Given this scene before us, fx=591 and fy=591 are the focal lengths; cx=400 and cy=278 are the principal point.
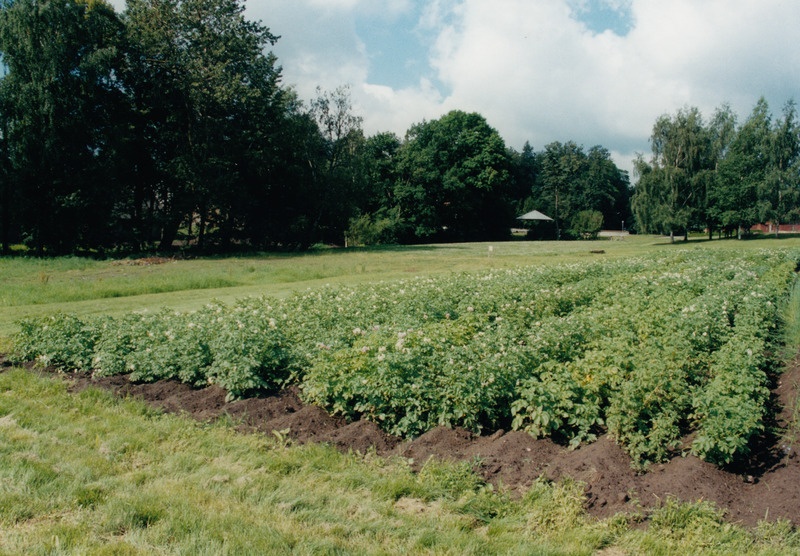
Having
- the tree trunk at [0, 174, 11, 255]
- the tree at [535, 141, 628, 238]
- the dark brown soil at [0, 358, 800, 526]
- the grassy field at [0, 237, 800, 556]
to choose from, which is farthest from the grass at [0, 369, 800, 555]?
the tree at [535, 141, 628, 238]

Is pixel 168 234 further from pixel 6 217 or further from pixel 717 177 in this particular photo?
pixel 717 177

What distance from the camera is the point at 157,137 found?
37.5 m

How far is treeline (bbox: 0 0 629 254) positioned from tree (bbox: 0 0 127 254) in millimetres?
70

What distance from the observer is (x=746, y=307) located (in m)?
8.79

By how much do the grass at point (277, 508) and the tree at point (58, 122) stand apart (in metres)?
31.6

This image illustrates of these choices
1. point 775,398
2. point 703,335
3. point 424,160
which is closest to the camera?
point 775,398

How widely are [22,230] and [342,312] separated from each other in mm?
32572

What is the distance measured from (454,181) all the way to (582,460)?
5778cm

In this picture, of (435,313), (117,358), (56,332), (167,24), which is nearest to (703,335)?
(435,313)

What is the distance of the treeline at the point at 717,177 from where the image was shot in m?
47.4

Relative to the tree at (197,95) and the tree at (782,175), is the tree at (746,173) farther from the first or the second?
the tree at (197,95)

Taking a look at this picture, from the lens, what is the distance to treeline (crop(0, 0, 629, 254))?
104 ft

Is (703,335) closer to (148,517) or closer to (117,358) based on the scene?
(148,517)

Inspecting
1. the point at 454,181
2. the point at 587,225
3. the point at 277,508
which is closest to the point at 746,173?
the point at 587,225
